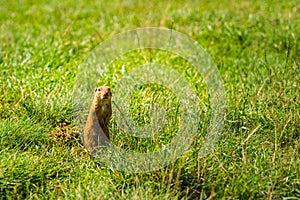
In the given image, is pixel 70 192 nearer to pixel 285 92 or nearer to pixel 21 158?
pixel 21 158

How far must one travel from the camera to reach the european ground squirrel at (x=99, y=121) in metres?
3.91

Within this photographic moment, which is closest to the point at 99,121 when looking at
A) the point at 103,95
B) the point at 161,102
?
the point at 103,95

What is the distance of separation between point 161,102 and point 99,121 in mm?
661

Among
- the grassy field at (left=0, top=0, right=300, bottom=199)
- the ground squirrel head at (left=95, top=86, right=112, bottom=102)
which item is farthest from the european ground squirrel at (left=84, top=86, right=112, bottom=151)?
the grassy field at (left=0, top=0, right=300, bottom=199)

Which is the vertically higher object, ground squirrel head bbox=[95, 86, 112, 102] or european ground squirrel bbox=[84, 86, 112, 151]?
ground squirrel head bbox=[95, 86, 112, 102]

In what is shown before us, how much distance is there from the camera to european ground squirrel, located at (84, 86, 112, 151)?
3.91m

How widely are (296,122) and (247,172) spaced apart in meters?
0.85

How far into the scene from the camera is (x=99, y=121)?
392 centimetres

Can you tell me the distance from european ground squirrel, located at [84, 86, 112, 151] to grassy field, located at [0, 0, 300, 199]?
11cm

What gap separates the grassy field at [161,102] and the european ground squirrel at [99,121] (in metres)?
0.11

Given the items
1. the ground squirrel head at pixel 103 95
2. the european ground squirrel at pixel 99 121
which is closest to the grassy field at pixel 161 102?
the european ground squirrel at pixel 99 121

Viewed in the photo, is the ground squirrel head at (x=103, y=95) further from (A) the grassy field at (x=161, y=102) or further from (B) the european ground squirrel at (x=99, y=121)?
(A) the grassy field at (x=161, y=102)

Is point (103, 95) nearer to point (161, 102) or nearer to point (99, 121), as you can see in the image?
point (99, 121)

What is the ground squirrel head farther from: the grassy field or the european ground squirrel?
the grassy field
